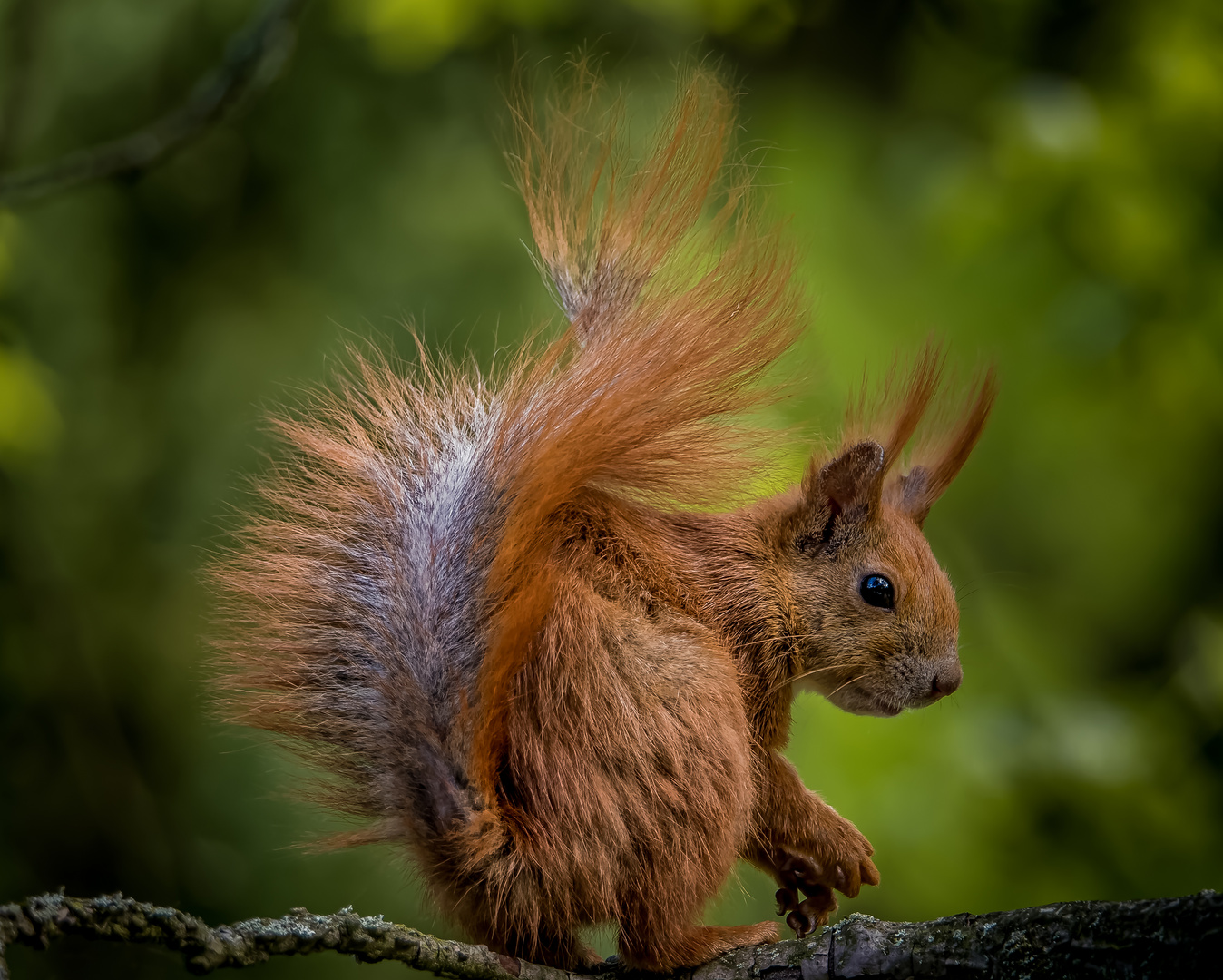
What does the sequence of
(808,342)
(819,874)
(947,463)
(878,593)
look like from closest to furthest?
(819,874)
(878,593)
(947,463)
(808,342)

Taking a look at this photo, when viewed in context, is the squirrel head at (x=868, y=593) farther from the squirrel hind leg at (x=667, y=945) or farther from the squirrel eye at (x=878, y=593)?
Answer: the squirrel hind leg at (x=667, y=945)

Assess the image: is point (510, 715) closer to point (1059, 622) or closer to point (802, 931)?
point (802, 931)

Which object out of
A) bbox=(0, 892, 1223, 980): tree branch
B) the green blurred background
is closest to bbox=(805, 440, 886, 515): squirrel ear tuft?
the green blurred background

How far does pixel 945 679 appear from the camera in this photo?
7.76 feet

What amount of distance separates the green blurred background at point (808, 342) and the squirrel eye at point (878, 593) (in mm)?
617

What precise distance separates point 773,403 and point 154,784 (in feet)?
10.5

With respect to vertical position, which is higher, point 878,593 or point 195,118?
point 195,118

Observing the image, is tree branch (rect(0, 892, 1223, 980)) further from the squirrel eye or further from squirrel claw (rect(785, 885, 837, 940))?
the squirrel eye

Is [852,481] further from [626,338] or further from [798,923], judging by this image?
[798,923]

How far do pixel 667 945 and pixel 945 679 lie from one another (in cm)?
84

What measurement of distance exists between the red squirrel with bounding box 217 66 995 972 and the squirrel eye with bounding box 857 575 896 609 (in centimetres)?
5

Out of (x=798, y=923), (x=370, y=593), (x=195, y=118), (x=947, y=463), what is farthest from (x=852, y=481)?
(x=195, y=118)

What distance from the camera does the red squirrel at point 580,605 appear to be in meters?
1.84

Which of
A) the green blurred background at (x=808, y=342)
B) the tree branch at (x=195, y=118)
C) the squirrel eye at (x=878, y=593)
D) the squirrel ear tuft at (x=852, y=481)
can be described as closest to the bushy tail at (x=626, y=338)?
the squirrel ear tuft at (x=852, y=481)
